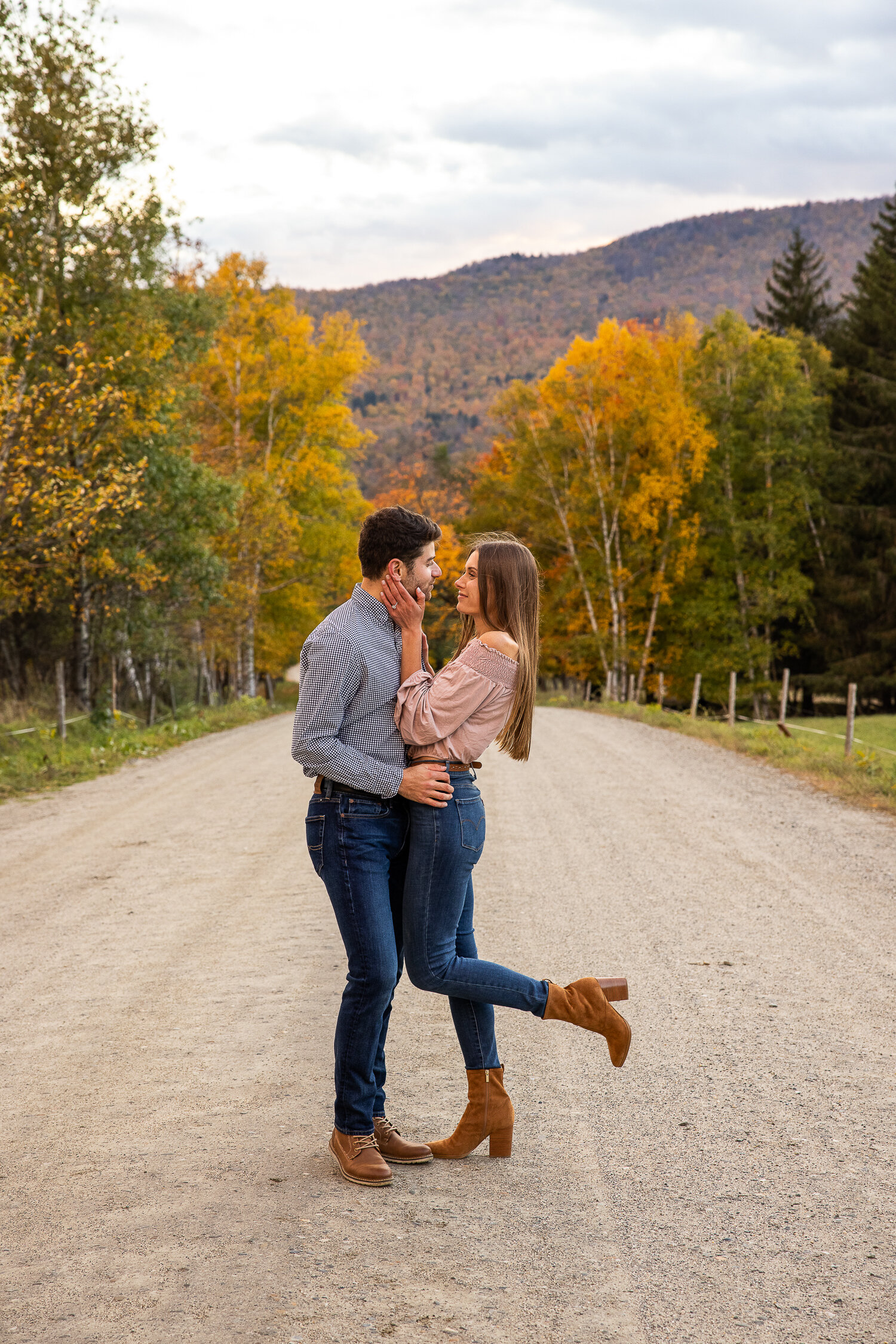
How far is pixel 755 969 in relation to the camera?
5441 millimetres

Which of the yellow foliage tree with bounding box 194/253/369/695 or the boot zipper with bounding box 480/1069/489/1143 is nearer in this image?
the boot zipper with bounding box 480/1069/489/1143

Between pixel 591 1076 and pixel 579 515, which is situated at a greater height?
pixel 579 515

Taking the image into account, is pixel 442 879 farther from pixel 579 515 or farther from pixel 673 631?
pixel 673 631

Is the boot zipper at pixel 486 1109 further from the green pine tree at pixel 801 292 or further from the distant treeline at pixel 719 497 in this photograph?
the green pine tree at pixel 801 292

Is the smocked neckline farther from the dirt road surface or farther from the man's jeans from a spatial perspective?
the dirt road surface

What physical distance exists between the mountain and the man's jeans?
200 ft

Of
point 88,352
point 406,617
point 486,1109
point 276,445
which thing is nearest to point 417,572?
point 406,617

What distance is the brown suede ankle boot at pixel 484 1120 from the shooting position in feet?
10.9

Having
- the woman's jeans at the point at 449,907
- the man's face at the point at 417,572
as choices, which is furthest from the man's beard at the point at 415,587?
the woman's jeans at the point at 449,907

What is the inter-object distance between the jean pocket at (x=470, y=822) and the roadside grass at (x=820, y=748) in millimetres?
8282

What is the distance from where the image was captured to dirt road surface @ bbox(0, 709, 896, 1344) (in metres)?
2.58

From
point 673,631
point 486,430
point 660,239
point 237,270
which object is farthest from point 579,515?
point 660,239

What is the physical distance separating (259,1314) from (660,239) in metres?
171

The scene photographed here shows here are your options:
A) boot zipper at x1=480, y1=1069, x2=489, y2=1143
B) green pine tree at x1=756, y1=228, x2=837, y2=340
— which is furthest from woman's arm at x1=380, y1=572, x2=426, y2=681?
green pine tree at x1=756, y1=228, x2=837, y2=340
